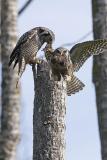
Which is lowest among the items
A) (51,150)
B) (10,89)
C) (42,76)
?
(51,150)

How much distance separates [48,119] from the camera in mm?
5137

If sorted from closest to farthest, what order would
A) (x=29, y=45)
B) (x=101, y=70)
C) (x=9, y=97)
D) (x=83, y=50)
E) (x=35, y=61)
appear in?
1. (x=35, y=61)
2. (x=83, y=50)
3. (x=29, y=45)
4. (x=101, y=70)
5. (x=9, y=97)

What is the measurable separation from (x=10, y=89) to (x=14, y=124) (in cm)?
40

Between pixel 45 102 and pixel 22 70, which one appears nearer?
pixel 45 102

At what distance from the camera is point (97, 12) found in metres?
8.76

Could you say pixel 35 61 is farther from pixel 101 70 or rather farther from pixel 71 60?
pixel 101 70

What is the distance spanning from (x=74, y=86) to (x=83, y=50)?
0.31 metres

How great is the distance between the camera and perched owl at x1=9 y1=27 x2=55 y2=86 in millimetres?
6039

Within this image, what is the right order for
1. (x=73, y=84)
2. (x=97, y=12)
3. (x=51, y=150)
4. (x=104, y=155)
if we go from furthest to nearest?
(x=97, y=12) < (x=104, y=155) < (x=73, y=84) < (x=51, y=150)

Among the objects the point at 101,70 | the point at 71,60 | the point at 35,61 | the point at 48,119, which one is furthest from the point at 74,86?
the point at 101,70

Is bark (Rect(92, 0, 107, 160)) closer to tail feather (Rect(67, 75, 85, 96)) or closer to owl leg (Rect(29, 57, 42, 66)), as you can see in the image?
tail feather (Rect(67, 75, 85, 96))

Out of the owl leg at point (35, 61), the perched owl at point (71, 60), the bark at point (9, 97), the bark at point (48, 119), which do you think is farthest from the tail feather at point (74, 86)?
the bark at point (9, 97)

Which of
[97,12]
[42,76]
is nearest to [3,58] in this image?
[97,12]

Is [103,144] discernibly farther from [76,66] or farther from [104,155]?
[76,66]
